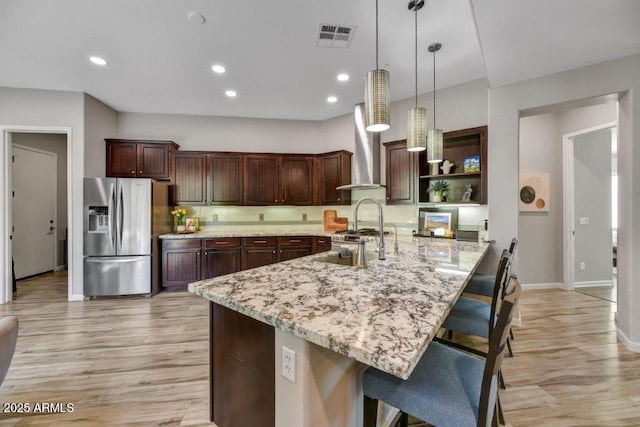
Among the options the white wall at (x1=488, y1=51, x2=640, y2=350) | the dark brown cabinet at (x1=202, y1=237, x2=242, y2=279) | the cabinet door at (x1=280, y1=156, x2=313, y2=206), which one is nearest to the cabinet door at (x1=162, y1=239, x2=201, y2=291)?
the dark brown cabinet at (x1=202, y1=237, x2=242, y2=279)

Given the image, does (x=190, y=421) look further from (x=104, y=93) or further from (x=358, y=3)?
(x=104, y=93)

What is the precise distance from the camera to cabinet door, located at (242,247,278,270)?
181 inches

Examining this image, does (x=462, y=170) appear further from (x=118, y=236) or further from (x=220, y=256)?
(x=118, y=236)

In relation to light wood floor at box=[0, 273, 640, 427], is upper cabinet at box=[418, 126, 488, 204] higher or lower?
higher

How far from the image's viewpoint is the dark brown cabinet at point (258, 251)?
181 inches

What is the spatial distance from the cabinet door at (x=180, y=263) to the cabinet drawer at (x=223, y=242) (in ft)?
0.49

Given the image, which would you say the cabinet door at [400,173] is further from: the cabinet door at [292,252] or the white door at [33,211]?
the white door at [33,211]

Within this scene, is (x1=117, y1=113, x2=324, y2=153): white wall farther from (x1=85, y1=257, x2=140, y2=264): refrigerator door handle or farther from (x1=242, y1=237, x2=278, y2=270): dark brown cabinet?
(x1=85, y1=257, x2=140, y2=264): refrigerator door handle

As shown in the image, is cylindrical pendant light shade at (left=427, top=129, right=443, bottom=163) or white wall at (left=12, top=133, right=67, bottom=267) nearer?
cylindrical pendant light shade at (left=427, top=129, right=443, bottom=163)

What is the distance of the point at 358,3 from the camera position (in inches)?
89.0

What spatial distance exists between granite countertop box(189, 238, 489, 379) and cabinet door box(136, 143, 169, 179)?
12.5 ft

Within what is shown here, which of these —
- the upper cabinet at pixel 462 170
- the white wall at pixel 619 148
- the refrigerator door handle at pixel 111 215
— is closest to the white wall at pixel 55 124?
the refrigerator door handle at pixel 111 215

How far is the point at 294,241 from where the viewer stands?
4.70 m

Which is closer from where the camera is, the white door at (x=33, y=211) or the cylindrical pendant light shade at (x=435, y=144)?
the cylindrical pendant light shade at (x=435, y=144)
